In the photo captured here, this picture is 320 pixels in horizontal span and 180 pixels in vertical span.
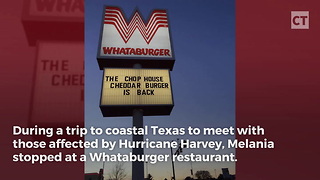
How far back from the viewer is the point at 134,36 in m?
24.8

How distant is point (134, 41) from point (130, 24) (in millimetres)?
1199

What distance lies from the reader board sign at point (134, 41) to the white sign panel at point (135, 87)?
2.56 ft

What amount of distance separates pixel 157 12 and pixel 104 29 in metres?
3.58

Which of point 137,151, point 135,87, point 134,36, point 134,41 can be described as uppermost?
point 134,36

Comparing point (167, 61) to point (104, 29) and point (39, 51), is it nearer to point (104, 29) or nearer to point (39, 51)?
point (104, 29)

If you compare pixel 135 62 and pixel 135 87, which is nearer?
pixel 135 87

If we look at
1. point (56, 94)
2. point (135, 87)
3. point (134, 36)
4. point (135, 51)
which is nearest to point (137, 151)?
point (135, 87)

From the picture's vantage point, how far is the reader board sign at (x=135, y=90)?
918 inches

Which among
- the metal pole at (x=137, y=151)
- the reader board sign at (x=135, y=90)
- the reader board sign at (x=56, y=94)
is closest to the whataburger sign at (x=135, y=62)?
the reader board sign at (x=135, y=90)

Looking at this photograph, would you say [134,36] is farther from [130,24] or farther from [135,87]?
[135,87]

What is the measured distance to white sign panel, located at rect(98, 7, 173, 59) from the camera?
24.4m

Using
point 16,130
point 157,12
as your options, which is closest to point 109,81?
point 157,12

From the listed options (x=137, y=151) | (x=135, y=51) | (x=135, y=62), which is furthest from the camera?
(x=135, y=51)

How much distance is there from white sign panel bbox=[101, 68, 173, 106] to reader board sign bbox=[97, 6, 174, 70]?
30.7 inches
